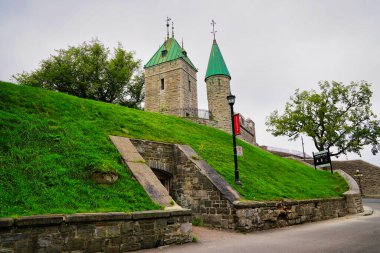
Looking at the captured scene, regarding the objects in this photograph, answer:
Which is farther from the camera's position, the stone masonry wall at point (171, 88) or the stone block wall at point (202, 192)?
the stone masonry wall at point (171, 88)

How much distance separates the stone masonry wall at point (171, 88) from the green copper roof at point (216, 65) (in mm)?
3846

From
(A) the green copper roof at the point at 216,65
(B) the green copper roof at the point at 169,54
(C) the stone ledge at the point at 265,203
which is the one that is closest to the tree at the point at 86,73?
(B) the green copper roof at the point at 169,54

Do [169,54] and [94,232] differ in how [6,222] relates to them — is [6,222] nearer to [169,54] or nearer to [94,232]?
[94,232]

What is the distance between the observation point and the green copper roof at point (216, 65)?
34.0 m

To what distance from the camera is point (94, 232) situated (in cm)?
512

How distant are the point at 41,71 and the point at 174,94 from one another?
18.8 meters

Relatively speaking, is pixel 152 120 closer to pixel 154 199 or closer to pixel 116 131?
pixel 116 131

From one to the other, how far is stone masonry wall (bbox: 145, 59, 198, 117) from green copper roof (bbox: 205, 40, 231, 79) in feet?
12.6

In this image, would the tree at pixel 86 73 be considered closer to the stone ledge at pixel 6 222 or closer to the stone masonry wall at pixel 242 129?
the stone masonry wall at pixel 242 129

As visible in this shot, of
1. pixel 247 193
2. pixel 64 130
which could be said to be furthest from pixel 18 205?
pixel 247 193

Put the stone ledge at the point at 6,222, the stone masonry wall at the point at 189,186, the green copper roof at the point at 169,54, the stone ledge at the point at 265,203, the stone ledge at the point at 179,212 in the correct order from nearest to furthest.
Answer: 1. the stone ledge at the point at 6,222
2. the stone ledge at the point at 179,212
3. the stone ledge at the point at 265,203
4. the stone masonry wall at the point at 189,186
5. the green copper roof at the point at 169,54

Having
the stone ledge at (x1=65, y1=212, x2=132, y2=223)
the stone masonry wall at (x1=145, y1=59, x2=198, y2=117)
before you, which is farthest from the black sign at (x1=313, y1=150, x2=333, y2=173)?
the stone ledge at (x1=65, y1=212, x2=132, y2=223)

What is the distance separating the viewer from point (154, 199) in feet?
22.3

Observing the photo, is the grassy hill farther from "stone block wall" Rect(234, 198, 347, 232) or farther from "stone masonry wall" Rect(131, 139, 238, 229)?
"stone masonry wall" Rect(131, 139, 238, 229)
